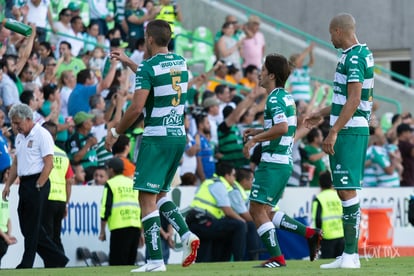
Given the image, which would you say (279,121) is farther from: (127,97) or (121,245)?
(127,97)

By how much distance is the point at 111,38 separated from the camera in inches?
974

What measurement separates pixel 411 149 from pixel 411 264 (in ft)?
33.6

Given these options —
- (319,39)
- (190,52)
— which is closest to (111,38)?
(190,52)

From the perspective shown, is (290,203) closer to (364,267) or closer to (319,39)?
(364,267)

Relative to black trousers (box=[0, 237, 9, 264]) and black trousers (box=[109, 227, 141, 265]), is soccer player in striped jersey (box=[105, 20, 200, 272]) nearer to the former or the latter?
black trousers (box=[0, 237, 9, 264])

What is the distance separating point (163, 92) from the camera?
12.1 meters

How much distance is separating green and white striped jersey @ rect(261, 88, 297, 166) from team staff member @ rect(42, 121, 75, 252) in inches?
167

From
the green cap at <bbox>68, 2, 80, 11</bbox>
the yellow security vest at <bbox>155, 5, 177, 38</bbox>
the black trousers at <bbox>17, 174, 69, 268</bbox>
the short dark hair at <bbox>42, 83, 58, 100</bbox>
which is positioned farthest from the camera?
the yellow security vest at <bbox>155, 5, 177, 38</bbox>

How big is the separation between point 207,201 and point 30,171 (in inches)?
166

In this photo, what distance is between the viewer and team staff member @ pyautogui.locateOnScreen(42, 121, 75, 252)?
16.4m

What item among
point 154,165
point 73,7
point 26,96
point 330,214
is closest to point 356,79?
point 154,165

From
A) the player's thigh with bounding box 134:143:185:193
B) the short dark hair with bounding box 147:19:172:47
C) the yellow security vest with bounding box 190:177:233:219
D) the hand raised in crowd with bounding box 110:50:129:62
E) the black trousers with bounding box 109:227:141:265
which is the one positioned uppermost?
the short dark hair with bounding box 147:19:172:47

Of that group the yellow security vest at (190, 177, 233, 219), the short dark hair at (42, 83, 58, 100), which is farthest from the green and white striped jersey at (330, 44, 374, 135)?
the short dark hair at (42, 83, 58, 100)

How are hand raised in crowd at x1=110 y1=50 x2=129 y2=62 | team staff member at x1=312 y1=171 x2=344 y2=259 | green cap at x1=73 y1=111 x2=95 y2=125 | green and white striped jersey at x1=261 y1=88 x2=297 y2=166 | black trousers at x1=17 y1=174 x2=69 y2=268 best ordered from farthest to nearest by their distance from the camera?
1. team staff member at x1=312 y1=171 x2=344 y2=259
2. green cap at x1=73 y1=111 x2=95 y2=125
3. black trousers at x1=17 y1=174 x2=69 y2=268
4. green and white striped jersey at x1=261 y1=88 x2=297 y2=166
5. hand raised in crowd at x1=110 y1=50 x2=129 y2=62
